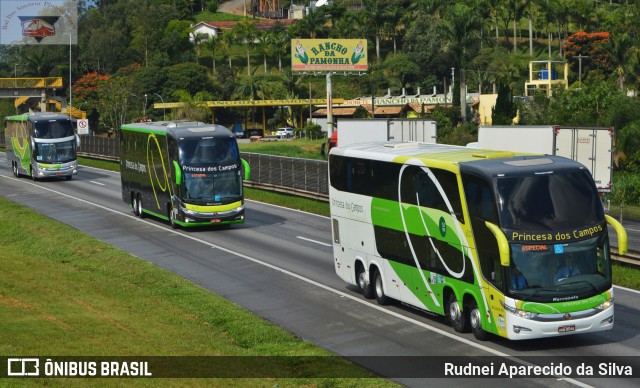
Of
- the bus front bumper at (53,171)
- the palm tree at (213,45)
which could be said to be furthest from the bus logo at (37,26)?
the bus front bumper at (53,171)

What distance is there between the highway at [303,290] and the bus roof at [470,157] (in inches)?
143

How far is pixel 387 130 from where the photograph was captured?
50.6 meters

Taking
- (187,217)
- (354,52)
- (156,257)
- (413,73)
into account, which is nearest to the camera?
(156,257)

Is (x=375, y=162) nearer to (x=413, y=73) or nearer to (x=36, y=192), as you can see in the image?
(x=36, y=192)

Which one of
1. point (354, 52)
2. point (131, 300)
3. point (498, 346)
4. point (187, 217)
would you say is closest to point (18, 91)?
point (354, 52)

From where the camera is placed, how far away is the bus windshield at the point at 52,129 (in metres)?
63.1

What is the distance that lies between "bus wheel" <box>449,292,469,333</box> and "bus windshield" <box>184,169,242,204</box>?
1912 centimetres

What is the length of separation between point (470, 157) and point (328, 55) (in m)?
81.0

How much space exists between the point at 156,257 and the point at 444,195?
619 inches

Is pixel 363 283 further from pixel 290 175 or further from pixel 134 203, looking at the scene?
pixel 290 175

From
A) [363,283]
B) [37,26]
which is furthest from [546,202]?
[37,26]

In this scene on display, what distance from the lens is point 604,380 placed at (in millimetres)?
18516

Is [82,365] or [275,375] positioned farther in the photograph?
[275,375]

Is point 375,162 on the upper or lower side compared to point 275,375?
upper
